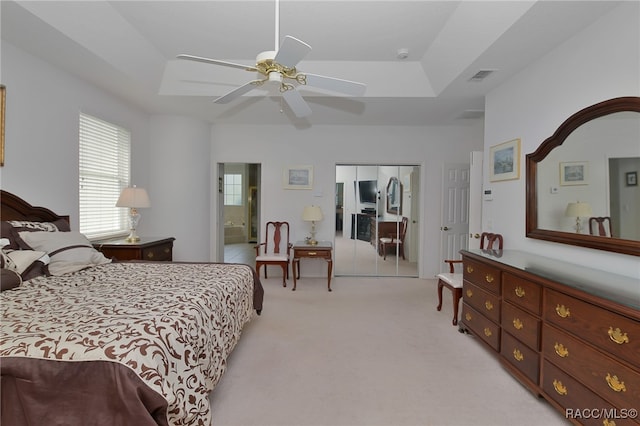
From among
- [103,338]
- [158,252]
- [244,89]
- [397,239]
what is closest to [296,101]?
[244,89]

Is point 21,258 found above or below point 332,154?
below

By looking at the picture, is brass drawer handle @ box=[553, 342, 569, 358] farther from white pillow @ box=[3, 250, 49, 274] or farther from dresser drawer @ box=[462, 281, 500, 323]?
white pillow @ box=[3, 250, 49, 274]

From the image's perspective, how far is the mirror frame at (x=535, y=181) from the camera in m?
1.91

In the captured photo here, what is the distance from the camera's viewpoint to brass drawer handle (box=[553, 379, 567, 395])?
1.79 meters

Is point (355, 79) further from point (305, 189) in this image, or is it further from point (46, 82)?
point (46, 82)

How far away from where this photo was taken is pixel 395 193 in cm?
545

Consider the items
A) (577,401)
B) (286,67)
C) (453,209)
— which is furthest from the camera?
(453,209)

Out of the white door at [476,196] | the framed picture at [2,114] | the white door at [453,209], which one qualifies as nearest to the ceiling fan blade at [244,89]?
the framed picture at [2,114]

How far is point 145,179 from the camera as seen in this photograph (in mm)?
4691

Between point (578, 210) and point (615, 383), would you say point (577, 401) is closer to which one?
point (615, 383)

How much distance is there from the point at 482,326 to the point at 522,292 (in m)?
0.69

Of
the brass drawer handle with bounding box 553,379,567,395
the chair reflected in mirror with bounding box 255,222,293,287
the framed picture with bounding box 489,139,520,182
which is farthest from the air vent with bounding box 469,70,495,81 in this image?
the chair reflected in mirror with bounding box 255,222,293,287

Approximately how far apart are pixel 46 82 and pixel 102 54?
652 millimetres

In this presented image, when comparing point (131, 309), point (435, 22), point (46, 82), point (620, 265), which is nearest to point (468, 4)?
point (435, 22)
